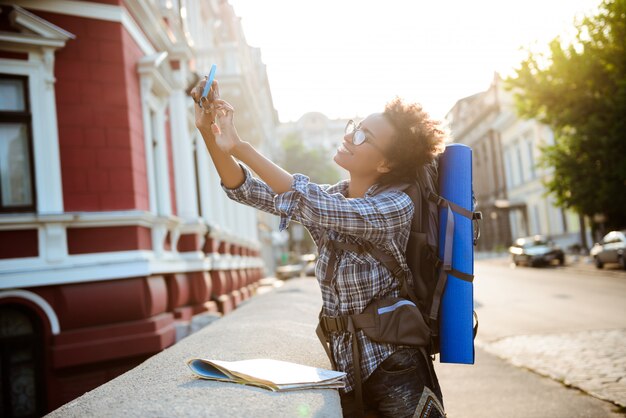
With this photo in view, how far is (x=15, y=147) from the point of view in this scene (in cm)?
761

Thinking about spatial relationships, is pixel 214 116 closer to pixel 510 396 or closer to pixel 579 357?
pixel 510 396

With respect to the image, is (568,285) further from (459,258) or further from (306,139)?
(306,139)

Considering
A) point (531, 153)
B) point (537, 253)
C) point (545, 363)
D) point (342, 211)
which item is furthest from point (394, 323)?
point (531, 153)

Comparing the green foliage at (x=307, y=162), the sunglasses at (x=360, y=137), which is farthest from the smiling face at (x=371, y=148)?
the green foliage at (x=307, y=162)

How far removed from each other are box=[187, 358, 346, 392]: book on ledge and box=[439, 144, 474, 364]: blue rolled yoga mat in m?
0.46

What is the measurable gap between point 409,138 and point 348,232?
1.63 ft

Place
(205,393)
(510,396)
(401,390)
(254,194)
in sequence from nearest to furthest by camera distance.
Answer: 1. (205,393)
2. (401,390)
3. (254,194)
4. (510,396)

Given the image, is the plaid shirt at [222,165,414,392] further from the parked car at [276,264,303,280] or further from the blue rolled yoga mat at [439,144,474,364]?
the parked car at [276,264,303,280]

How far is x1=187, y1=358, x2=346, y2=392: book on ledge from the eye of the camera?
6.93ft

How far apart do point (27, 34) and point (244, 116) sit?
50.0ft

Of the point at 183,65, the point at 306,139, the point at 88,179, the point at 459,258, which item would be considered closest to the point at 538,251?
the point at 183,65

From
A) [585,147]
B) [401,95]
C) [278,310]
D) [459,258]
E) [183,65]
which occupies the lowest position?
[278,310]

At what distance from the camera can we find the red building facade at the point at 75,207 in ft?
23.9

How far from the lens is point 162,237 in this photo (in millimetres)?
9055
